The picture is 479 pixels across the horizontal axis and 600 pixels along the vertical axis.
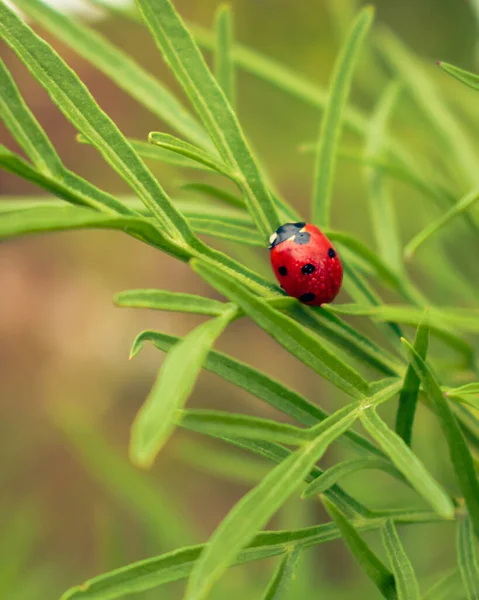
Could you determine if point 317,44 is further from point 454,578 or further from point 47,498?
Result: point 47,498

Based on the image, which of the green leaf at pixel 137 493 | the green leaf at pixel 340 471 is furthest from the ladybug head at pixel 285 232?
the green leaf at pixel 137 493

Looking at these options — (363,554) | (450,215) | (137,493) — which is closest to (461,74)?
(450,215)

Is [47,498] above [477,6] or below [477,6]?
below

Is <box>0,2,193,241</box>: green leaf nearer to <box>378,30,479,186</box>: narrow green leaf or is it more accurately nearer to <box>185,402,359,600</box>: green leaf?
<box>185,402,359,600</box>: green leaf

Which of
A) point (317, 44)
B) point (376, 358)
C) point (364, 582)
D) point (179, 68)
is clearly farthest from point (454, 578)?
point (317, 44)

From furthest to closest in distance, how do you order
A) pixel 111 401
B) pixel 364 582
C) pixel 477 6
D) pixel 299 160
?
pixel 111 401 < pixel 299 160 < pixel 364 582 < pixel 477 6

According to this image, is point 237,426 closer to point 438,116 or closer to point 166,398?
point 166,398
